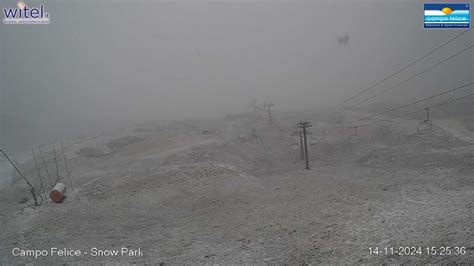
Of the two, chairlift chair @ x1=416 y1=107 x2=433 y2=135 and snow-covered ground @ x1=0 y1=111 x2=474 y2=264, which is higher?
chairlift chair @ x1=416 y1=107 x2=433 y2=135

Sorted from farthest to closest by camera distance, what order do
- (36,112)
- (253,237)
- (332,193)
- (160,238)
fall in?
(36,112) → (332,193) → (160,238) → (253,237)

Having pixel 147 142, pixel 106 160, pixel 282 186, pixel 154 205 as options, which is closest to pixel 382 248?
pixel 282 186

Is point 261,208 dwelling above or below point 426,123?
below

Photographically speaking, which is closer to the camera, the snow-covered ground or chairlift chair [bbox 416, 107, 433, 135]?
the snow-covered ground

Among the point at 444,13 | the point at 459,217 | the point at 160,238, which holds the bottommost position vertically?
the point at 160,238

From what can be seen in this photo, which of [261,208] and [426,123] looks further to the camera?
[426,123]

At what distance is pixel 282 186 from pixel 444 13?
14.8 meters

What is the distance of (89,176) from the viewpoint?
94.0 feet

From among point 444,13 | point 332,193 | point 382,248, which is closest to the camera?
point 382,248

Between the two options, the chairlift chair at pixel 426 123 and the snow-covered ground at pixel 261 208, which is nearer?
the snow-covered ground at pixel 261 208

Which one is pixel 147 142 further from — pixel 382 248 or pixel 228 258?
pixel 382 248

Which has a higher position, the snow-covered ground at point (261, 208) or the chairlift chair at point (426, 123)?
the chairlift chair at point (426, 123)

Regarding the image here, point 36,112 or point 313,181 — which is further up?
point 36,112

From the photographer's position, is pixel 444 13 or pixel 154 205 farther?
pixel 154 205
